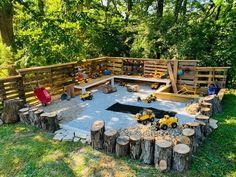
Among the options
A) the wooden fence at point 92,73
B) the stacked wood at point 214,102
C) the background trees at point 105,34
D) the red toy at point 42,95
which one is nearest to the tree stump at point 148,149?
the stacked wood at point 214,102

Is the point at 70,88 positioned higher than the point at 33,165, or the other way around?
the point at 70,88

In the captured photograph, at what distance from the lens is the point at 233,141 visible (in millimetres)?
4387

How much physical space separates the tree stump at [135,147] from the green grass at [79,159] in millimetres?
112

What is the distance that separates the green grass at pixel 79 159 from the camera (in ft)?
11.9

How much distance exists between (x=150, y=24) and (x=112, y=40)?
208 cm

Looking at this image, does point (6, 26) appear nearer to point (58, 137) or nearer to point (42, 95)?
point (42, 95)

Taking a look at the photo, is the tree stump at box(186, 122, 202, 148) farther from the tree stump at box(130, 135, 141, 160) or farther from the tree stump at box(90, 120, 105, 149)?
the tree stump at box(90, 120, 105, 149)

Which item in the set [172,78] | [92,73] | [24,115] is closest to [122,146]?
[24,115]

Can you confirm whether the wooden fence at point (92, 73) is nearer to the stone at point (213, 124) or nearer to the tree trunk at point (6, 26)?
the stone at point (213, 124)

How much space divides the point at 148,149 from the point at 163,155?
0.28 m

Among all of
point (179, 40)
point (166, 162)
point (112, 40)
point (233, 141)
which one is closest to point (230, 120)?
point (233, 141)

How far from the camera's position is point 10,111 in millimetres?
5566

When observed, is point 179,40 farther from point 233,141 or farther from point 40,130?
point 40,130

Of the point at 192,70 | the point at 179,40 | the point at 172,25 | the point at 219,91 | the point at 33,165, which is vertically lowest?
the point at 33,165
